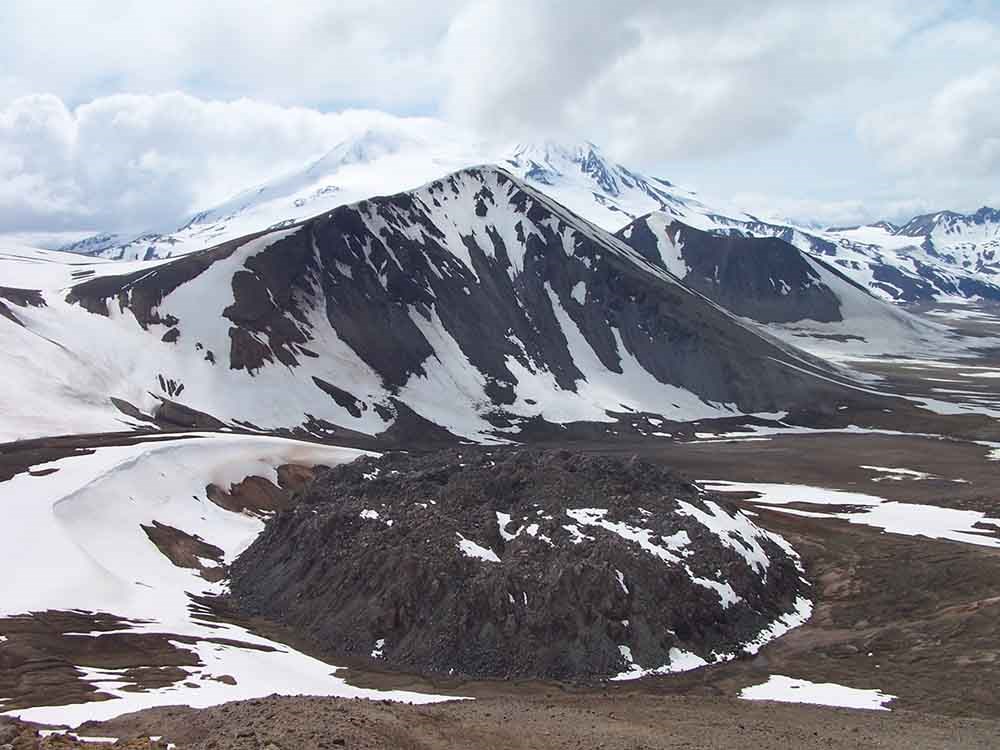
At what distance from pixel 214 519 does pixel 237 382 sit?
151ft

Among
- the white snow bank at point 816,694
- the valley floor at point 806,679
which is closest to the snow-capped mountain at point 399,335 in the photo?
the valley floor at point 806,679

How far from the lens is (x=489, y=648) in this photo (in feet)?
137

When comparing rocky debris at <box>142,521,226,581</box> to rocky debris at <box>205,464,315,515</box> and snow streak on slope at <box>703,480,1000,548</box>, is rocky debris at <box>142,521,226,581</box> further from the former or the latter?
snow streak on slope at <box>703,480,1000,548</box>

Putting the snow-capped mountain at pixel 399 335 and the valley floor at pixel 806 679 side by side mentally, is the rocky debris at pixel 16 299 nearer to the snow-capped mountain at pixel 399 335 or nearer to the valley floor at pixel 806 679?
the snow-capped mountain at pixel 399 335

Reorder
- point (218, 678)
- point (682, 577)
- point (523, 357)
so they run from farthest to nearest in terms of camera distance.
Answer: point (523, 357)
point (682, 577)
point (218, 678)

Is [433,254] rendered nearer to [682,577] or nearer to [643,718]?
[682,577]

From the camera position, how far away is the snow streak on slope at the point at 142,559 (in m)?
34.9

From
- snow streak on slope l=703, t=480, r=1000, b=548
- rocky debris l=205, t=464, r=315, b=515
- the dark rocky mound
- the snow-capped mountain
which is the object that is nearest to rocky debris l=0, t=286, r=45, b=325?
the snow-capped mountain

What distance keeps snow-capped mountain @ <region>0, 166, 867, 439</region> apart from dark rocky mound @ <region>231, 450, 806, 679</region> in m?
38.4

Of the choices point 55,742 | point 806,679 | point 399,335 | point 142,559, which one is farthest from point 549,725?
point 399,335

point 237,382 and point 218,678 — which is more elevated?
point 237,382

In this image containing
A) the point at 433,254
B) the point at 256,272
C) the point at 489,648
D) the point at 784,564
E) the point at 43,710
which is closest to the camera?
the point at 43,710

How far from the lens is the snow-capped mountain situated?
101438mm

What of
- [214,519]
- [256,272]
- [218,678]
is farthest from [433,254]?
[218,678]
